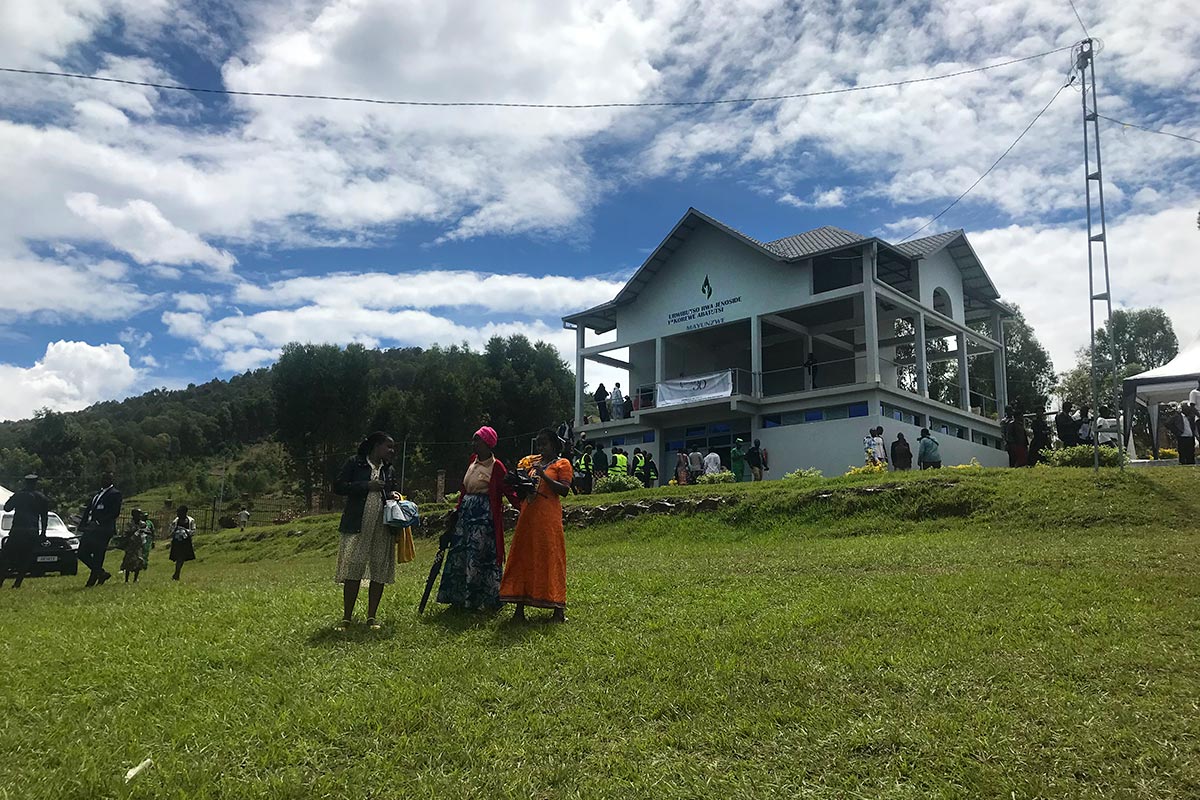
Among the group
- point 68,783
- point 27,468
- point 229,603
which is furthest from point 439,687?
point 27,468

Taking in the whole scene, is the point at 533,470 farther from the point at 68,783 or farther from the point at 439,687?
the point at 68,783

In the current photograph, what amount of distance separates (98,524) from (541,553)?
9.10 m

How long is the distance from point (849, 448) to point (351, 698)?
22.6 meters

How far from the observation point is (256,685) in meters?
6.07

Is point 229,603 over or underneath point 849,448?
underneath

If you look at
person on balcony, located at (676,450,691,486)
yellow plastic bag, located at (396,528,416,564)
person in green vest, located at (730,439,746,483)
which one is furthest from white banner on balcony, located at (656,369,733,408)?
yellow plastic bag, located at (396,528,416,564)

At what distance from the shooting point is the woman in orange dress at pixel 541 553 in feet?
25.2

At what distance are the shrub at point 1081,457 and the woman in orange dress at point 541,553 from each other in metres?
13.4

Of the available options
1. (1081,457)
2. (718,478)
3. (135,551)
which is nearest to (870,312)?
(718,478)

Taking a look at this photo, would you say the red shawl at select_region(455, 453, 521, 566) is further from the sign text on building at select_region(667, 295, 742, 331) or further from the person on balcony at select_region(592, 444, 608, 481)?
the sign text on building at select_region(667, 295, 742, 331)

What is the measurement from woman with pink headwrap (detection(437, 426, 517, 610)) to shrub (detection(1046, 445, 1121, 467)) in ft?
44.8

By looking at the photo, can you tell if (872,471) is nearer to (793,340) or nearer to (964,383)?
(964,383)

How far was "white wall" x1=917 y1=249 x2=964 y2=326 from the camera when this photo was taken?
99.8 ft

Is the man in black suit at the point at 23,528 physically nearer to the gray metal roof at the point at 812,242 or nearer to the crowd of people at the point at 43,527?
the crowd of people at the point at 43,527
